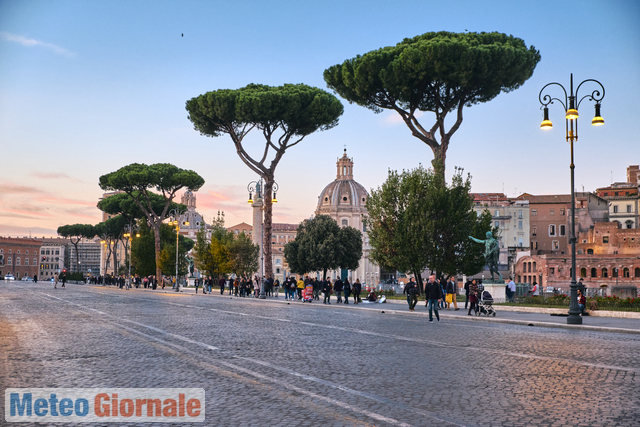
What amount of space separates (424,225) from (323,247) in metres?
39.5

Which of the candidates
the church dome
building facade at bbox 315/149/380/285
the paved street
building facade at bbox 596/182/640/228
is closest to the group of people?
the paved street

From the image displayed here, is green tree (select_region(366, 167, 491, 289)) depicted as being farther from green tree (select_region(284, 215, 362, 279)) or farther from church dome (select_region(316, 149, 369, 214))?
church dome (select_region(316, 149, 369, 214))

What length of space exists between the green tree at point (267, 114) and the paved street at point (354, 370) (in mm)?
25911

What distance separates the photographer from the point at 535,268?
283 feet

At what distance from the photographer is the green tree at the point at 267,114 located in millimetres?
41062

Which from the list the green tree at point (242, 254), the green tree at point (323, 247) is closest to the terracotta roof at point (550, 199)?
the green tree at point (323, 247)

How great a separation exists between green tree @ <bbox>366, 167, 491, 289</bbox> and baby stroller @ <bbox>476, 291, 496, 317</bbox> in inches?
276

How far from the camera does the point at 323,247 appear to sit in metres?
68.7

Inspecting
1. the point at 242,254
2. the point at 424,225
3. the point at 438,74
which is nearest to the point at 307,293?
the point at 424,225

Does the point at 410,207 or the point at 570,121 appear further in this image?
the point at 410,207

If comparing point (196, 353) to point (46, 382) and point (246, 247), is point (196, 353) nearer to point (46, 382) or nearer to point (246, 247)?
point (46, 382)

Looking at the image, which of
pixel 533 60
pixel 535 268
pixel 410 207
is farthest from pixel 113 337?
pixel 535 268

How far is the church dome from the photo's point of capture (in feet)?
477

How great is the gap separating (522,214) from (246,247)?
5246 centimetres
